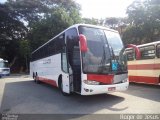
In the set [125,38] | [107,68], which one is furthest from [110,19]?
[107,68]

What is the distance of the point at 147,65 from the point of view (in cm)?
1390

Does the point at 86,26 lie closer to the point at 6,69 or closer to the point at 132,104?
the point at 132,104

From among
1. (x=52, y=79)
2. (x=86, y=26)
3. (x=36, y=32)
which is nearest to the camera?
(x=86, y=26)

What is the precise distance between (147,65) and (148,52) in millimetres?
790

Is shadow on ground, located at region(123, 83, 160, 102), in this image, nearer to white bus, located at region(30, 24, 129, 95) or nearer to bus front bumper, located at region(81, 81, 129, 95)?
white bus, located at region(30, 24, 129, 95)

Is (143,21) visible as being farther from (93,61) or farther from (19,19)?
(19,19)

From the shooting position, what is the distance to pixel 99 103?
9.48 m

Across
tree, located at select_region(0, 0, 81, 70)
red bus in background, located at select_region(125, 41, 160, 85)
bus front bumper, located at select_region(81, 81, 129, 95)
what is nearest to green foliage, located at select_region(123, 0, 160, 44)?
tree, located at select_region(0, 0, 81, 70)

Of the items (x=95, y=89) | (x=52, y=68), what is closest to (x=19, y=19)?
(x=52, y=68)

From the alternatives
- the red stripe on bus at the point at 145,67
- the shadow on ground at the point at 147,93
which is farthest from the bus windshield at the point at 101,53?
the red stripe on bus at the point at 145,67

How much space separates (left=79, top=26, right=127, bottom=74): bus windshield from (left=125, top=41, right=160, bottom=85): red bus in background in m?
2.90

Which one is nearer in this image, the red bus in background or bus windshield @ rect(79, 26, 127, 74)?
bus windshield @ rect(79, 26, 127, 74)

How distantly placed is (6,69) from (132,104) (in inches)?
1184

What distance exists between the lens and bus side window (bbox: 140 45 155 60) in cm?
1347
